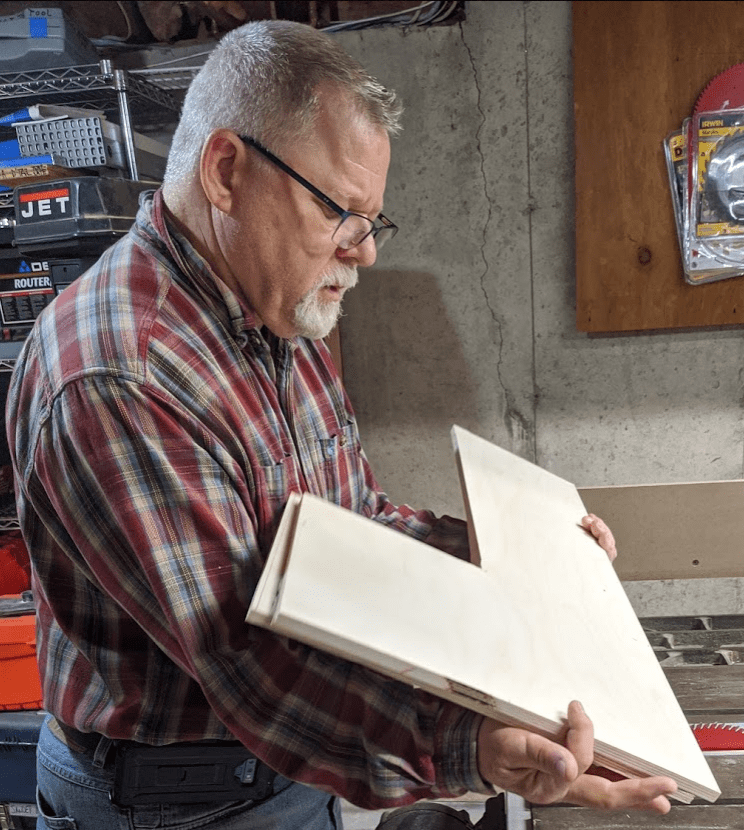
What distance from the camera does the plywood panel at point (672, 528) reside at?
167cm

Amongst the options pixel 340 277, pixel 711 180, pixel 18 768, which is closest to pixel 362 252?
pixel 340 277

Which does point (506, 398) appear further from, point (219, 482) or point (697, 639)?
point (219, 482)

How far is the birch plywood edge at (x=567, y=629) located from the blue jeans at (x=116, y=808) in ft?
1.46

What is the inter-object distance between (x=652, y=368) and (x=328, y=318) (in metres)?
1.97

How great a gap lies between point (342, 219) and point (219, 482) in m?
0.41

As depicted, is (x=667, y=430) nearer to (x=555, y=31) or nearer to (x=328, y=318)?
(x=555, y=31)

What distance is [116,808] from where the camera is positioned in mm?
917

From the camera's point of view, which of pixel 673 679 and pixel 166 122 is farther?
pixel 166 122

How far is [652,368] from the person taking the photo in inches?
104

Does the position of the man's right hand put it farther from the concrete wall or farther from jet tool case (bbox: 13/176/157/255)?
the concrete wall

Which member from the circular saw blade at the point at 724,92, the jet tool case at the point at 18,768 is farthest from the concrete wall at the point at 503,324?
the jet tool case at the point at 18,768

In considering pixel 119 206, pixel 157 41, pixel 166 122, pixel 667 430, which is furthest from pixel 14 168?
pixel 667 430

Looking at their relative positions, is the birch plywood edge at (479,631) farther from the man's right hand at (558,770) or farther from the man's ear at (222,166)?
the man's ear at (222,166)

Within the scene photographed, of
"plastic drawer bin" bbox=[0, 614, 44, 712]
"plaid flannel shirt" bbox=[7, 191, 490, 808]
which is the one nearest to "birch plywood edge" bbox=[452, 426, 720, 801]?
"plaid flannel shirt" bbox=[7, 191, 490, 808]
